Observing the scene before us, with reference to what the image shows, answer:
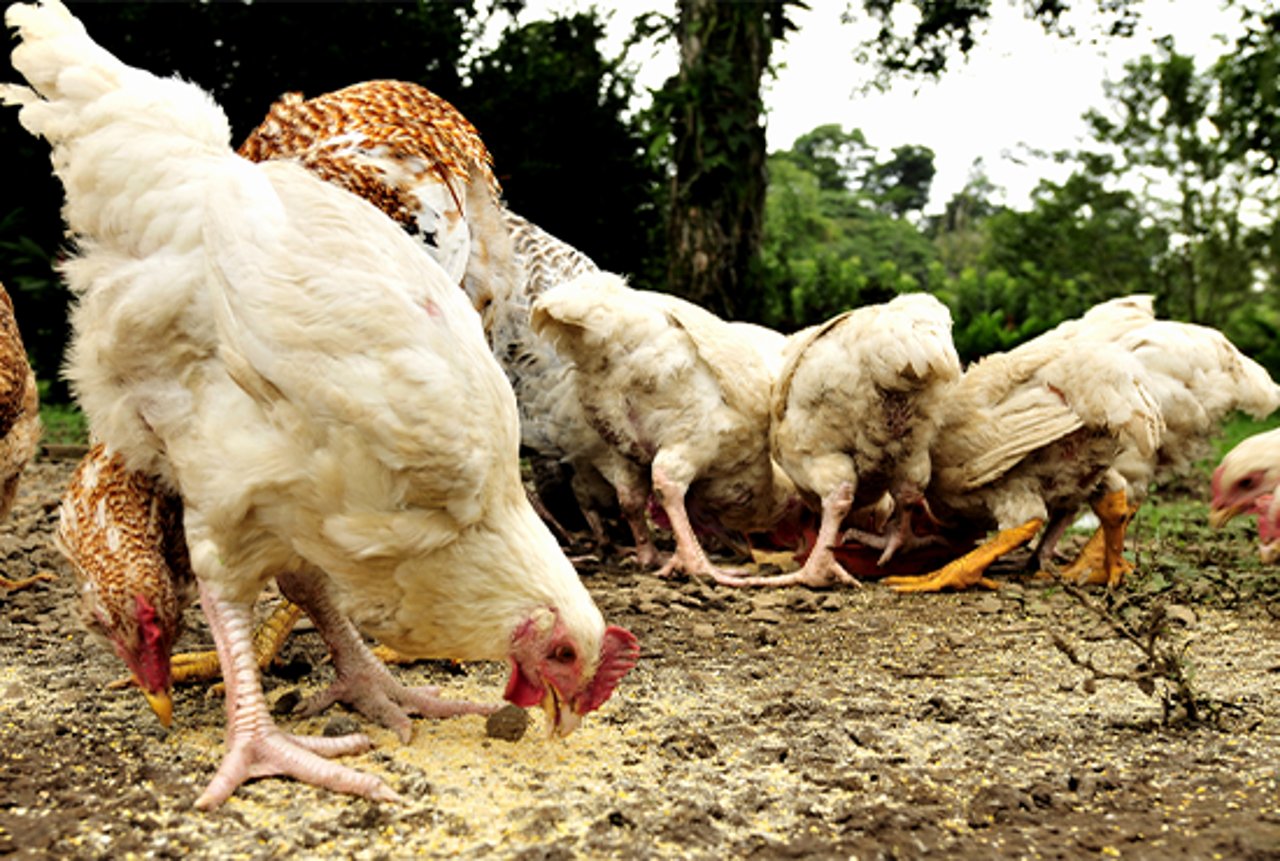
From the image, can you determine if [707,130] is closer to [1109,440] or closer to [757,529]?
[757,529]

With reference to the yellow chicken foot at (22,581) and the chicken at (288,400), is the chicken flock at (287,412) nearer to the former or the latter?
the chicken at (288,400)

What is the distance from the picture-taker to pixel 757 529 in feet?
19.1

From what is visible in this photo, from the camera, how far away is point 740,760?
2.60 meters

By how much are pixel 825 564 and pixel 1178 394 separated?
186 cm

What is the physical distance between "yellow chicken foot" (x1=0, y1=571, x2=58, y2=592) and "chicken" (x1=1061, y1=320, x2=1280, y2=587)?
440 centimetres

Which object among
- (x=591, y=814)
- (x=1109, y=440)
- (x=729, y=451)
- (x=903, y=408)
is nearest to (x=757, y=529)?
(x=729, y=451)

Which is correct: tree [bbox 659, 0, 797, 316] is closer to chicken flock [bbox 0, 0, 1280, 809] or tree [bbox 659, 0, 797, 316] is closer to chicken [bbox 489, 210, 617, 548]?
chicken [bbox 489, 210, 617, 548]

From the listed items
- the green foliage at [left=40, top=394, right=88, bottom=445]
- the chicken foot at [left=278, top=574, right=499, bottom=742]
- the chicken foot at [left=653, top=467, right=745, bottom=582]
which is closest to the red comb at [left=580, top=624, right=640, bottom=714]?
the chicken foot at [left=278, top=574, right=499, bottom=742]

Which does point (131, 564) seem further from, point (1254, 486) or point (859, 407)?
point (1254, 486)

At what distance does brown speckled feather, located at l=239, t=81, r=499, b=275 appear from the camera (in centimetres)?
366

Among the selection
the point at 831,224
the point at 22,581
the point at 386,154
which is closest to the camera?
the point at 386,154

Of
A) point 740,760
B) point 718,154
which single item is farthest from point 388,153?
point 718,154

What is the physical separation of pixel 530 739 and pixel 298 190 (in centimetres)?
144

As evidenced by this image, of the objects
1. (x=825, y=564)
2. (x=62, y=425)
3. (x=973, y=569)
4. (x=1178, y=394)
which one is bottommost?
(x=62, y=425)
